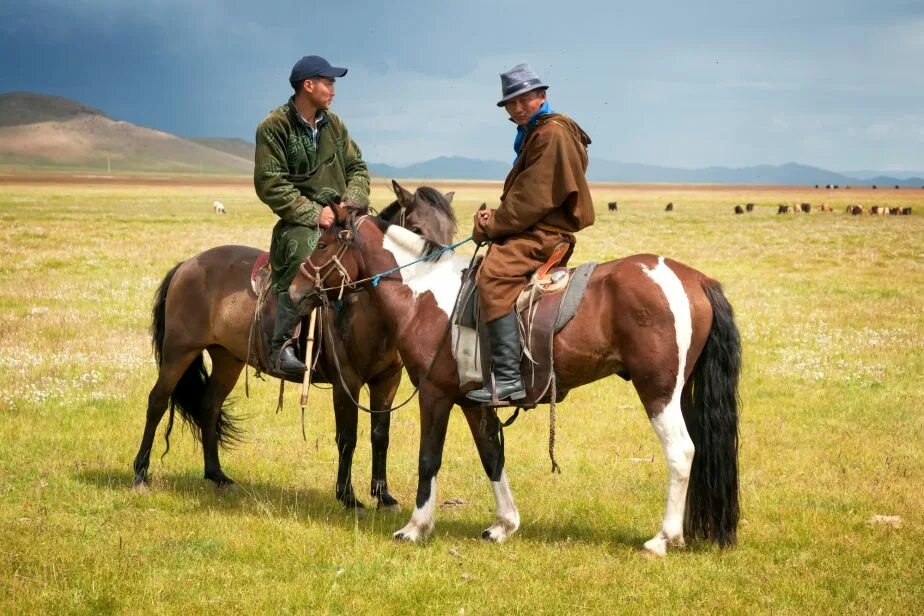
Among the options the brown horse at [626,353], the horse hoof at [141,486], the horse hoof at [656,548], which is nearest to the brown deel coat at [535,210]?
the brown horse at [626,353]

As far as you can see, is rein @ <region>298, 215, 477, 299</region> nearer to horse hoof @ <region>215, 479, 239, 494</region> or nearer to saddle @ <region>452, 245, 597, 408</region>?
saddle @ <region>452, 245, 597, 408</region>

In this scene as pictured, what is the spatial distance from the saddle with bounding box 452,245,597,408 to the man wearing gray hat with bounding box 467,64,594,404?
0.09 m

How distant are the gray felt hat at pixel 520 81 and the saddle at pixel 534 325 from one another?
133cm

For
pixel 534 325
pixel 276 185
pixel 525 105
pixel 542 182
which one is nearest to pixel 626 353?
pixel 534 325

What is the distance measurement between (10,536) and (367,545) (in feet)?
9.73

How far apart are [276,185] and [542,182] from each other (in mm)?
2789

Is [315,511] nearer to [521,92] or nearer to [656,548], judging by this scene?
[656,548]

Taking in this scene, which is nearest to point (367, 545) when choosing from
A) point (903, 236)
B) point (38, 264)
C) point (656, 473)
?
point (656, 473)

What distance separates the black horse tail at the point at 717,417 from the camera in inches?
280

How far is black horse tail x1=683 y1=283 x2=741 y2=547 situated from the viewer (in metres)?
7.10

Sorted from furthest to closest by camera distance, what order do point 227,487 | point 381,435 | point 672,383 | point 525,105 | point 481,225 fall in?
point 227,487
point 381,435
point 481,225
point 525,105
point 672,383

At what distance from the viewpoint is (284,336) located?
8.66 meters

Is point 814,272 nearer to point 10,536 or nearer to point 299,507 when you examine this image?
point 299,507

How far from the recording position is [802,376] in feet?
47.2
